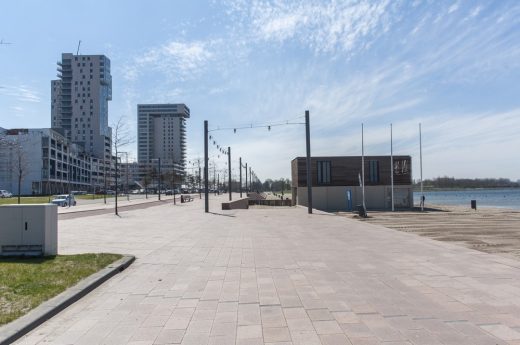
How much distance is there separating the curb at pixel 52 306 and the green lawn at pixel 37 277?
0.13m

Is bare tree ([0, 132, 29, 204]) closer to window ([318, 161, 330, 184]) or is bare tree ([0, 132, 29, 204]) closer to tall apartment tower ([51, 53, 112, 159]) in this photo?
window ([318, 161, 330, 184])

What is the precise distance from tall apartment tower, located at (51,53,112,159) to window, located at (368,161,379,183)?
400 ft

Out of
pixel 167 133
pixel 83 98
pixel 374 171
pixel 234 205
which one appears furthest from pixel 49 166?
pixel 374 171

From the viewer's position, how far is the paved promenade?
4.95 meters

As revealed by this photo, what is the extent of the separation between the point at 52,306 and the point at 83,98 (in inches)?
6259

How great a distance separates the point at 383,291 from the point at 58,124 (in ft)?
546

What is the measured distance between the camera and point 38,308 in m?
5.75

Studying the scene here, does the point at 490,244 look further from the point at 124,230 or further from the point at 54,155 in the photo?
the point at 54,155

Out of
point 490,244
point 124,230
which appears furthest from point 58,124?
point 490,244

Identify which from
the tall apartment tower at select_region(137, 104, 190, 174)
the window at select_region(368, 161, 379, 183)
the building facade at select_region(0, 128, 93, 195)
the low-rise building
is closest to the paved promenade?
the window at select_region(368, 161, 379, 183)

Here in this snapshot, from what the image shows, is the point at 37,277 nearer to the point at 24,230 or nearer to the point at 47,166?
the point at 24,230

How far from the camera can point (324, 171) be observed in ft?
153

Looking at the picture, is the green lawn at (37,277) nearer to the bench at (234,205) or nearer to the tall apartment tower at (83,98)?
the bench at (234,205)

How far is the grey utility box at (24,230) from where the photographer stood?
9805mm
